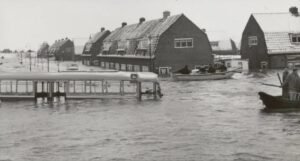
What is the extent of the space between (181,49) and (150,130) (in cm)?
3514

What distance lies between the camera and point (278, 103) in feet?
89.0

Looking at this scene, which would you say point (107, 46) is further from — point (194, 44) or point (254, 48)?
point (254, 48)

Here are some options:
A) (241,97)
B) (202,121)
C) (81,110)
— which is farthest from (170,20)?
(202,121)

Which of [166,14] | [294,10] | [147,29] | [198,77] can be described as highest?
[294,10]

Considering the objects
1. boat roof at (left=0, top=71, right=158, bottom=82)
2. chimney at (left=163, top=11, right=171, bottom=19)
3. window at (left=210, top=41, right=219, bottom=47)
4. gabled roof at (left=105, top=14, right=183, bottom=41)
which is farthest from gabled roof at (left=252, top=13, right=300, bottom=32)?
window at (left=210, top=41, right=219, bottom=47)

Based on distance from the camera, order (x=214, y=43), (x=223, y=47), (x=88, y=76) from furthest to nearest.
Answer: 1. (x=223, y=47)
2. (x=214, y=43)
3. (x=88, y=76)

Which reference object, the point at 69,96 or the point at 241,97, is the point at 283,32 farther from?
the point at 69,96

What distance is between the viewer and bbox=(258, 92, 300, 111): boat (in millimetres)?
26859

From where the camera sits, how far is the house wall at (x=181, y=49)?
55906mm

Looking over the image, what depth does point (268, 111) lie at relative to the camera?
27.4 meters

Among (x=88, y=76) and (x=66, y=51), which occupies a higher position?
(x=66, y=51)

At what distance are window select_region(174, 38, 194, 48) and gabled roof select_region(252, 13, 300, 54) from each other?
944 centimetres

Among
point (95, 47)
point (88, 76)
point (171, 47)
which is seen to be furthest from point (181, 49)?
point (95, 47)

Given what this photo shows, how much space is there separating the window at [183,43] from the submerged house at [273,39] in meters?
9.34
